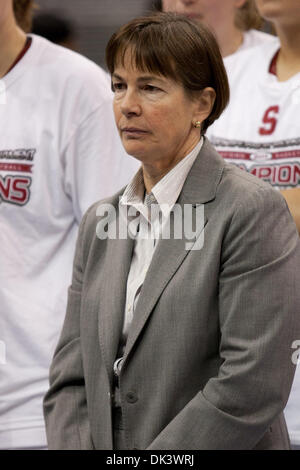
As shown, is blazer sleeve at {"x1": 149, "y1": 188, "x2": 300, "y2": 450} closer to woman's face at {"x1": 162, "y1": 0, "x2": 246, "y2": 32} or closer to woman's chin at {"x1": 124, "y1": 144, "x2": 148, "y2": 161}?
woman's chin at {"x1": 124, "y1": 144, "x2": 148, "y2": 161}

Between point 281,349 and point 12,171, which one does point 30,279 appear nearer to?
point 12,171

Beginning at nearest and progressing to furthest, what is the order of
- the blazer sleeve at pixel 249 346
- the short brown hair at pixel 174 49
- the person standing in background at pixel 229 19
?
the blazer sleeve at pixel 249 346
the short brown hair at pixel 174 49
the person standing in background at pixel 229 19

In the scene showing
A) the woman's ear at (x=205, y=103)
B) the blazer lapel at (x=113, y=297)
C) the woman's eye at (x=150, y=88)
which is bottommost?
the blazer lapel at (x=113, y=297)

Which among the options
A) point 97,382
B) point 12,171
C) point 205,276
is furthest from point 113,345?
point 12,171

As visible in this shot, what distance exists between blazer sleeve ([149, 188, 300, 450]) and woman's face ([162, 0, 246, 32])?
148 cm

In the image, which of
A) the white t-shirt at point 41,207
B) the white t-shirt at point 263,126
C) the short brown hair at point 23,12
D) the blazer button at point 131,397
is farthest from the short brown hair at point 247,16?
the blazer button at point 131,397

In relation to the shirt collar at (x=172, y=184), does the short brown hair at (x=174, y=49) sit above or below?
above

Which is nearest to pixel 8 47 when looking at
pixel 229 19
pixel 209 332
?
pixel 229 19

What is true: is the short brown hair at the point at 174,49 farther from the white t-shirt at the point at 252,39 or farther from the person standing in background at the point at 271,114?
the white t-shirt at the point at 252,39

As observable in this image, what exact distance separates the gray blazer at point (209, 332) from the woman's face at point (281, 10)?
2.60 ft

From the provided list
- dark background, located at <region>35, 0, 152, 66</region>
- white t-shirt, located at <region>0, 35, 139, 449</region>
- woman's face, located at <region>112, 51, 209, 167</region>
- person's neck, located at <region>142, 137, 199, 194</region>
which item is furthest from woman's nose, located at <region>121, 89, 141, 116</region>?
dark background, located at <region>35, 0, 152, 66</region>

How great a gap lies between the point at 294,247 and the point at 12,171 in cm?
103

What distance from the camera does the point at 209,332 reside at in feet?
7.20

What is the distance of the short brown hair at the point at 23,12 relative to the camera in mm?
3379
